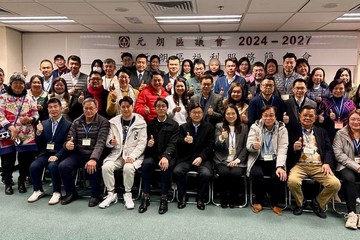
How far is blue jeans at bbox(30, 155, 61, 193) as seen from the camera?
11.3ft

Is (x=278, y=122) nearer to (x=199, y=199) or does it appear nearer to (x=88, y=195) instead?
(x=199, y=199)

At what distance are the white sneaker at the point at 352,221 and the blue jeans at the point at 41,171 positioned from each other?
3.19 metres

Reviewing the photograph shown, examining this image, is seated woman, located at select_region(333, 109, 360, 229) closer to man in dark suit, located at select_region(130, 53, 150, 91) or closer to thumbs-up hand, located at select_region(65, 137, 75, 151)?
man in dark suit, located at select_region(130, 53, 150, 91)

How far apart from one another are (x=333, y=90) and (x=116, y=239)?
3.11 metres

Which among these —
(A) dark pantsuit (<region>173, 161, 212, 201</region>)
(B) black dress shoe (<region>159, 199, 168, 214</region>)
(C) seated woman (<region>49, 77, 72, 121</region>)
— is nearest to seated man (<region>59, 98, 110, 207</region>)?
(C) seated woman (<region>49, 77, 72, 121</region>)

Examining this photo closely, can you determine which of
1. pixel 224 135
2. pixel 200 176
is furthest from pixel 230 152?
pixel 200 176

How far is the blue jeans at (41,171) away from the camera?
343 cm

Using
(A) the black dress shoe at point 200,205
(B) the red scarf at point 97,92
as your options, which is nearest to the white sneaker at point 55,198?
(B) the red scarf at point 97,92

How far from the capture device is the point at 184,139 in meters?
3.52

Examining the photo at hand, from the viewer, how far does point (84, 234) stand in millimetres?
2652

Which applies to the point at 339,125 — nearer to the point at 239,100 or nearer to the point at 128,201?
the point at 239,100

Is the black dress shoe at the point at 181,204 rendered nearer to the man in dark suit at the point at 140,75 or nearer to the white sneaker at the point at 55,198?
the white sneaker at the point at 55,198

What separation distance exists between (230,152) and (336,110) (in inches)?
57.2

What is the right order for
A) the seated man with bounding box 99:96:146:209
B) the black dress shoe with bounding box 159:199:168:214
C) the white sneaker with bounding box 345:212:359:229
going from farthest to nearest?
1. the seated man with bounding box 99:96:146:209
2. the black dress shoe with bounding box 159:199:168:214
3. the white sneaker with bounding box 345:212:359:229
